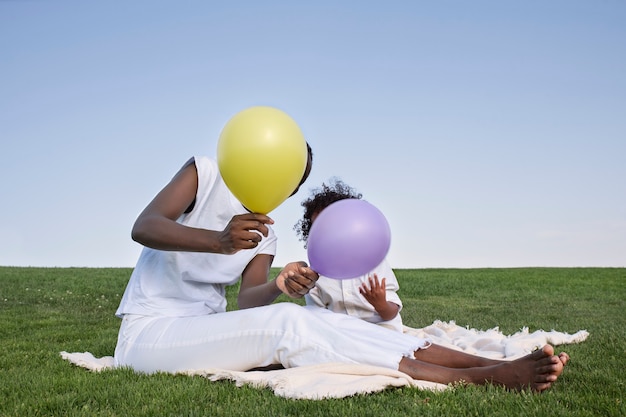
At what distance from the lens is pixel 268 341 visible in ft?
10.5

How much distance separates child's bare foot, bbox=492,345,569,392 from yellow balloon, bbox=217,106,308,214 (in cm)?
149

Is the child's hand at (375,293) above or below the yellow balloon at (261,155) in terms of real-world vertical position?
below

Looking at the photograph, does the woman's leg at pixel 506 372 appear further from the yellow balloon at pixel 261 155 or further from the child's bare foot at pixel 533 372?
the yellow balloon at pixel 261 155

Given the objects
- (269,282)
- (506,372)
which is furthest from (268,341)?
(506,372)

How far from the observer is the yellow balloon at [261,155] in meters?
3.00

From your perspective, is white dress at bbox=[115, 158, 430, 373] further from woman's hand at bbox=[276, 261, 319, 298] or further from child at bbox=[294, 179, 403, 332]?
child at bbox=[294, 179, 403, 332]

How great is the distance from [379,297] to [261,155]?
5.14 feet

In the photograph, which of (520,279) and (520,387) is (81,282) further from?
(520,387)

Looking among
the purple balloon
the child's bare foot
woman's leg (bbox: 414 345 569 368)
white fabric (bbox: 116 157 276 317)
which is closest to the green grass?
the child's bare foot

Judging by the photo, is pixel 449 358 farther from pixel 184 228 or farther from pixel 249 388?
pixel 184 228

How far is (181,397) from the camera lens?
120 inches

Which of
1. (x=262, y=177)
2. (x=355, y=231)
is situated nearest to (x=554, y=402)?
(x=355, y=231)

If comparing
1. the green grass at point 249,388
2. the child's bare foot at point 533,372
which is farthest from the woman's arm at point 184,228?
the child's bare foot at point 533,372

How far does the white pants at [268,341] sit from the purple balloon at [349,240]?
0.87ft
